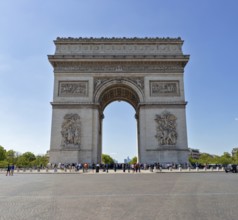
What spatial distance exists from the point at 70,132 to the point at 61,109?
9.85 feet

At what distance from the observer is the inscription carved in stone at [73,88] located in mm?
28438

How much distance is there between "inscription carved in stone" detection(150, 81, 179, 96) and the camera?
1126 inches

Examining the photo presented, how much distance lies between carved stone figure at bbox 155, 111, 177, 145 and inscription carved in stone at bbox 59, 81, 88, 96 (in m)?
9.46

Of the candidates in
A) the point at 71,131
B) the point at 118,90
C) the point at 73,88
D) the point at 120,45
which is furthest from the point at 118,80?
the point at 71,131

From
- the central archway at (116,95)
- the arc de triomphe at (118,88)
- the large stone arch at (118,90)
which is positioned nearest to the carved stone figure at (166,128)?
the arc de triomphe at (118,88)

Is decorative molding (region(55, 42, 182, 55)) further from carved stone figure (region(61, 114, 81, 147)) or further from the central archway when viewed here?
carved stone figure (region(61, 114, 81, 147))

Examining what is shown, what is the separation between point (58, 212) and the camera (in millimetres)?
4941

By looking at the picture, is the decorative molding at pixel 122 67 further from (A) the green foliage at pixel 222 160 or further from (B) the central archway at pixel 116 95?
(A) the green foliage at pixel 222 160

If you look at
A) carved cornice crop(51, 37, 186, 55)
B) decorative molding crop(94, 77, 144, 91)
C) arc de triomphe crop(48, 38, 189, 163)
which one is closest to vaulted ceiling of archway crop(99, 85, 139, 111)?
arc de triomphe crop(48, 38, 189, 163)

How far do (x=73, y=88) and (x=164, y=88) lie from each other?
36.6 ft

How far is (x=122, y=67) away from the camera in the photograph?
2923 cm

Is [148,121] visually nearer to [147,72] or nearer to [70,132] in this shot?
[147,72]

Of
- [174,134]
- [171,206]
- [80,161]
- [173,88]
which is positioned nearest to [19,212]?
[171,206]

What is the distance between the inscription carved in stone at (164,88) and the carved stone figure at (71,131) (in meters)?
9.74
